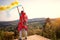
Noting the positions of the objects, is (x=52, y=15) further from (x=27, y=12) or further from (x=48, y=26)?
(x=27, y=12)

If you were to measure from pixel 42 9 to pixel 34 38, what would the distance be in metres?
0.42

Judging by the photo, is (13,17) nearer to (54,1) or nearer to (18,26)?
(18,26)

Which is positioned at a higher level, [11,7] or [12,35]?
[11,7]

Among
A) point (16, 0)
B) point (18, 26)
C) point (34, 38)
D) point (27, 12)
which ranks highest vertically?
point (16, 0)

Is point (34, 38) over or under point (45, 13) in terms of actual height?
under

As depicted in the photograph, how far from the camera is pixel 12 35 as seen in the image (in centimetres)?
263

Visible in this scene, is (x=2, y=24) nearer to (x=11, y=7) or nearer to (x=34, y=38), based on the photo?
(x=11, y=7)

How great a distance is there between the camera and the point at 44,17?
106 inches

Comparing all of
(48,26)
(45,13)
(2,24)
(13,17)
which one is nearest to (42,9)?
(45,13)

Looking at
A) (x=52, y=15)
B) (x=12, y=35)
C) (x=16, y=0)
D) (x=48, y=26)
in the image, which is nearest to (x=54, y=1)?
(x=52, y=15)

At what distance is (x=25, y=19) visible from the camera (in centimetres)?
263

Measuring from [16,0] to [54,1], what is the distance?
1.73ft

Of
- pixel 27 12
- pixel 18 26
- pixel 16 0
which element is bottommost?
pixel 18 26

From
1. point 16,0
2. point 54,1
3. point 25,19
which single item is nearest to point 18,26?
point 25,19
